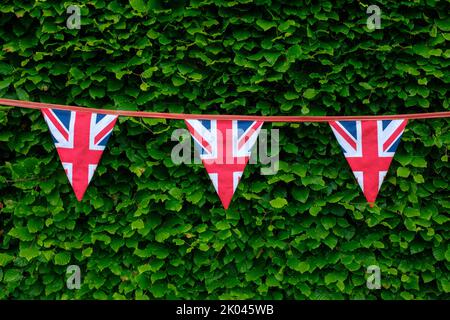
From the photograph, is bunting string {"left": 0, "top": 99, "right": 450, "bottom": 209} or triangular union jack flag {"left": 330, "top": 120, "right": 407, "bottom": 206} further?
triangular union jack flag {"left": 330, "top": 120, "right": 407, "bottom": 206}

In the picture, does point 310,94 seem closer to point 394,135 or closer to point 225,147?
point 394,135

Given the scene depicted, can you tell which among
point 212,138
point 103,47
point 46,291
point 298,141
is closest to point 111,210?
point 46,291

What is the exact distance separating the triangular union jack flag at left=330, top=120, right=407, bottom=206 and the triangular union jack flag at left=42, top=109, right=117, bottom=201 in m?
1.35

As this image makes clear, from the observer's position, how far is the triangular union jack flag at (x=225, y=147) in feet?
8.33

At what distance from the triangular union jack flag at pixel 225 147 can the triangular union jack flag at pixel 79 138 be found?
0.51m

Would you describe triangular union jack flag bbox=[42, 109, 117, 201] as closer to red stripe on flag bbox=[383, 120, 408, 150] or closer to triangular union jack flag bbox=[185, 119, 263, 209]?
triangular union jack flag bbox=[185, 119, 263, 209]

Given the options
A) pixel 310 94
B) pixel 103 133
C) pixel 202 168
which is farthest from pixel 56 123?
pixel 310 94

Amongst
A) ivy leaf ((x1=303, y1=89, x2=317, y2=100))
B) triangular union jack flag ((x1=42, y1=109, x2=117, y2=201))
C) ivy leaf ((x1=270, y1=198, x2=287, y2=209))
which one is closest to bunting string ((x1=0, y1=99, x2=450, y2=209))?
triangular union jack flag ((x1=42, y1=109, x2=117, y2=201))

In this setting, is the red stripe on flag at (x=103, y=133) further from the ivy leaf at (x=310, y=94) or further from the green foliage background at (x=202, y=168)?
the ivy leaf at (x=310, y=94)

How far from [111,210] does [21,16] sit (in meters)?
1.32

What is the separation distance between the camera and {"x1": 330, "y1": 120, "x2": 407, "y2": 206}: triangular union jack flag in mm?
2625

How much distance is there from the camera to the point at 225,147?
256 centimetres

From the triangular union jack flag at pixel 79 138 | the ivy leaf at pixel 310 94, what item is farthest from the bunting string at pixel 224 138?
the ivy leaf at pixel 310 94

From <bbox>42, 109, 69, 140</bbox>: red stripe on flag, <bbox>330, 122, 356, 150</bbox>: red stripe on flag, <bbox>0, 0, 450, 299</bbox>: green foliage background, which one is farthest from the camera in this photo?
<bbox>0, 0, 450, 299</bbox>: green foliage background
